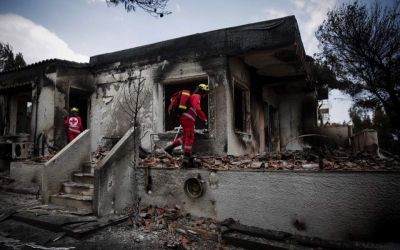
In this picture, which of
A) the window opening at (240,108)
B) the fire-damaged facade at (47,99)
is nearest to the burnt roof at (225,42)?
the window opening at (240,108)

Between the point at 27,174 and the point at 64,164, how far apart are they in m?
2.08

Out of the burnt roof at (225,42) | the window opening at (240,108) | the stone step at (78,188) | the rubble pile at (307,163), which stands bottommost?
the stone step at (78,188)

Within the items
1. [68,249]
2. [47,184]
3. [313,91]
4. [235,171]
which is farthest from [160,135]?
[313,91]

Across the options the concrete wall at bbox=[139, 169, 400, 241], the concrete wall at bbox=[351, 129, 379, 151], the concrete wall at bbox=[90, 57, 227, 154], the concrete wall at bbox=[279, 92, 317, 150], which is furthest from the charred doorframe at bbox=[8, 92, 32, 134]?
the concrete wall at bbox=[351, 129, 379, 151]

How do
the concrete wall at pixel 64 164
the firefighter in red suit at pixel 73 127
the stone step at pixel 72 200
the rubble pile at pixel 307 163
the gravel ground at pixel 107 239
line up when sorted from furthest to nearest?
the firefighter in red suit at pixel 73 127
the concrete wall at pixel 64 164
the stone step at pixel 72 200
the rubble pile at pixel 307 163
the gravel ground at pixel 107 239

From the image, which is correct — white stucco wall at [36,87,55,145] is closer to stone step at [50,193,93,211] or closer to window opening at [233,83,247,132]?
stone step at [50,193,93,211]

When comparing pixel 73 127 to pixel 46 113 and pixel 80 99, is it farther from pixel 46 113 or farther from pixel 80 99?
pixel 80 99

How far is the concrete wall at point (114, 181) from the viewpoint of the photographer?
4770 mm

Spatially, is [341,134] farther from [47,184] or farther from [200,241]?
[47,184]

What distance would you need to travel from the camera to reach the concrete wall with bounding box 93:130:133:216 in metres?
4.77

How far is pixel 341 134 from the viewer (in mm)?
11016

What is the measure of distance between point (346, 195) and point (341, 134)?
8.57 m

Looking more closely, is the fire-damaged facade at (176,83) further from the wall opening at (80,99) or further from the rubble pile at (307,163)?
the rubble pile at (307,163)

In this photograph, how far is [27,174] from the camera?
716 centimetres
